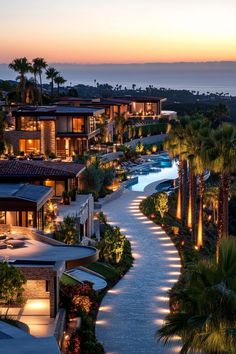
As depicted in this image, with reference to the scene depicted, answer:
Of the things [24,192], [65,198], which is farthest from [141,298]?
[65,198]

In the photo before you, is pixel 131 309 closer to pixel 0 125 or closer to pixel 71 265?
pixel 71 265

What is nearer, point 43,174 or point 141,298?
point 141,298


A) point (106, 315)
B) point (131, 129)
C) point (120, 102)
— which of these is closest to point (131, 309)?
point (106, 315)

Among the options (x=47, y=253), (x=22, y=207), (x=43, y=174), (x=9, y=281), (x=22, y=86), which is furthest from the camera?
(x=22, y=86)

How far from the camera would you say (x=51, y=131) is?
5881cm

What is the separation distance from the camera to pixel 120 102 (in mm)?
86562

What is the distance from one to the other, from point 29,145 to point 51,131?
2545mm

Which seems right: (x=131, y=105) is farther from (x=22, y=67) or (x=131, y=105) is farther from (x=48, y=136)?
(x=48, y=136)

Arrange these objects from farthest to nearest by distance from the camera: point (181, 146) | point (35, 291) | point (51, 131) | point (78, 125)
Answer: point (78, 125) < point (51, 131) < point (181, 146) < point (35, 291)

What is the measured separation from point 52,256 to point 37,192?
7506 mm

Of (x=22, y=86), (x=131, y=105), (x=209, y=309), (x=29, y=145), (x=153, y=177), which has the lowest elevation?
(x=153, y=177)

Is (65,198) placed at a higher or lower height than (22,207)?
lower

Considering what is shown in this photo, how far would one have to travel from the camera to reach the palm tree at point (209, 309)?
40.8 feet

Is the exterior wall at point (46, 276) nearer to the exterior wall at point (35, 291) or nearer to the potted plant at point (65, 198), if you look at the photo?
the exterior wall at point (35, 291)
